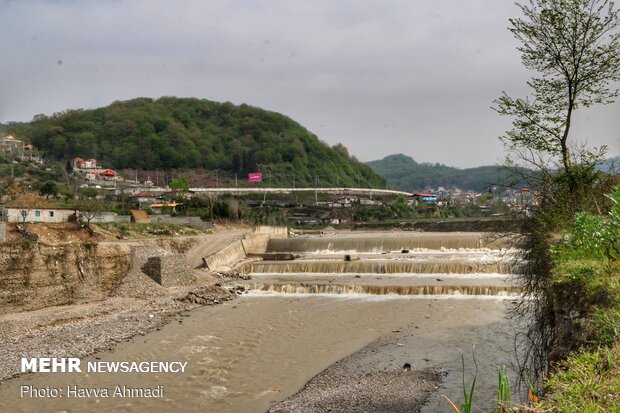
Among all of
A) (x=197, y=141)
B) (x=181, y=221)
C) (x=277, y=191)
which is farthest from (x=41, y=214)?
(x=197, y=141)

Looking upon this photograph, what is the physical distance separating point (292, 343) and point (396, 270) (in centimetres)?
1331

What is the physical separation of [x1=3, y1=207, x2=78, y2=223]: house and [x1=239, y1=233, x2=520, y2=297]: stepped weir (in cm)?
1235

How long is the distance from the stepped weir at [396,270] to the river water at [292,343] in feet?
0.44

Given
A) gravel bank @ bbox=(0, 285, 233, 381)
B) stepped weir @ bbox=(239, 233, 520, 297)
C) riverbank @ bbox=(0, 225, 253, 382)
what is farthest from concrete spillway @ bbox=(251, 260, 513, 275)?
gravel bank @ bbox=(0, 285, 233, 381)

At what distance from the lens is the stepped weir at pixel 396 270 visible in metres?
21.6

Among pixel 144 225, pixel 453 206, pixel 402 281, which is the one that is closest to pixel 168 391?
pixel 402 281

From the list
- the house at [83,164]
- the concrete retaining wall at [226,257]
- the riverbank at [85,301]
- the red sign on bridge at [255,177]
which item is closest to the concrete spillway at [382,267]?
the concrete retaining wall at [226,257]

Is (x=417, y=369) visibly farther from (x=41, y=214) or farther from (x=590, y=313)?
(x=41, y=214)

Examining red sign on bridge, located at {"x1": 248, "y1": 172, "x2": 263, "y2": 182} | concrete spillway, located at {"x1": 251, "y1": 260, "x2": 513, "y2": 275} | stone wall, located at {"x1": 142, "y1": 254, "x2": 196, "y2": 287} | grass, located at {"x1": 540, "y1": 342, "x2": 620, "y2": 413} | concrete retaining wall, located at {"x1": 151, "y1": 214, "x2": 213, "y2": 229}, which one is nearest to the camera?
grass, located at {"x1": 540, "y1": 342, "x2": 620, "y2": 413}

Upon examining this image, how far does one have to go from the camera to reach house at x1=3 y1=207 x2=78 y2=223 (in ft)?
96.2

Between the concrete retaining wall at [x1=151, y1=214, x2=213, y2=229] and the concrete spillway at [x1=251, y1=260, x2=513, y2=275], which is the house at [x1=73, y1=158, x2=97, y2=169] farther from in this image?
the concrete spillway at [x1=251, y1=260, x2=513, y2=275]

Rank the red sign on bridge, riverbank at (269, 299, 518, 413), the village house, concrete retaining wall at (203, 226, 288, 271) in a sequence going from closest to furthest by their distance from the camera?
riverbank at (269, 299, 518, 413)
concrete retaining wall at (203, 226, 288, 271)
the village house
the red sign on bridge

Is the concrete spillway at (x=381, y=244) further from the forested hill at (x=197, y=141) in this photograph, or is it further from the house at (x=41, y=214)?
the forested hill at (x=197, y=141)

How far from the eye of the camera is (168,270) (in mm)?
24422
